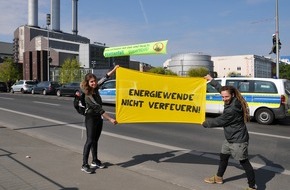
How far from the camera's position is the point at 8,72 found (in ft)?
234

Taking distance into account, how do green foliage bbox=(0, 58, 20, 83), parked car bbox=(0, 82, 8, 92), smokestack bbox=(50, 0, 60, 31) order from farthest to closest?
smokestack bbox=(50, 0, 60, 31) < green foliage bbox=(0, 58, 20, 83) < parked car bbox=(0, 82, 8, 92)

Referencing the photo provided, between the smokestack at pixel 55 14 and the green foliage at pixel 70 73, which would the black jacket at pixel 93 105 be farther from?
the smokestack at pixel 55 14

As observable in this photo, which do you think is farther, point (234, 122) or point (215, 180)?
point (215, 180)

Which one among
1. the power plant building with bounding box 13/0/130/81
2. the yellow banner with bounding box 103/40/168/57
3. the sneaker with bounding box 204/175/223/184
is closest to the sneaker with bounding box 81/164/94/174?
the sneaker with bounding box 204/175/223/184

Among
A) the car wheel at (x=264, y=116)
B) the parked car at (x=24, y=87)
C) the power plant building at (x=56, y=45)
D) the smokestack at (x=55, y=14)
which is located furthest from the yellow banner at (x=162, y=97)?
the smokestack at (x=55, y=14)

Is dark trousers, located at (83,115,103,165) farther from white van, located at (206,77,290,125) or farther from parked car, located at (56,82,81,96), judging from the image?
parked car, located at (56,82,81,96)

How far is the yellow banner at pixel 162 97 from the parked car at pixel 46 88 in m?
34.1

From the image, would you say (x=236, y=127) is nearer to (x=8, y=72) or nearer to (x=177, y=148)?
(x=177, y=148)

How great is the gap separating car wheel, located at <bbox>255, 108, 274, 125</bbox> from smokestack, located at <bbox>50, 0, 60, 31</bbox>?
469 ft

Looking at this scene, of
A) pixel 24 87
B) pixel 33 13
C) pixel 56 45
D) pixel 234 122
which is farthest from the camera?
pixel 33 13

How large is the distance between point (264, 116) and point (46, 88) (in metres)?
29.6

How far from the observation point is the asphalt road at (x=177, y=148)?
6652 mm

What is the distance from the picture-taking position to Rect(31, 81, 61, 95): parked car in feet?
132

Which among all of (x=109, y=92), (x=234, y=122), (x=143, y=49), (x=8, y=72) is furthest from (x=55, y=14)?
(x=234, y=122)
